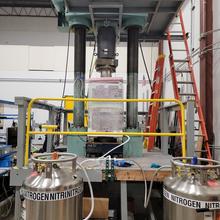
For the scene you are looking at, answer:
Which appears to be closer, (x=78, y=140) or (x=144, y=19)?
(x=78, y=140)

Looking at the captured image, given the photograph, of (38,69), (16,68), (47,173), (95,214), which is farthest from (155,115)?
(16,68)

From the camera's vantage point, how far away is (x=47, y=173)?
61.4 inches

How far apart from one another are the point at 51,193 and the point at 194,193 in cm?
91

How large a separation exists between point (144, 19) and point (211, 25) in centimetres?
123

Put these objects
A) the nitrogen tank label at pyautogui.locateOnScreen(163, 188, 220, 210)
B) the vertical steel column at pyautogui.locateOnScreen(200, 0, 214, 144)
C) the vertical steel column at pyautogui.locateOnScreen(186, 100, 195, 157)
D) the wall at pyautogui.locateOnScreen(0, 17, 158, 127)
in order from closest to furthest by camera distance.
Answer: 1. the nitrogen tank label at pyautogui.locateOnScreen(163, 188, 220, 210)
2. the vertical steel column at pyautogui.locateOnScreen(186, 100, 195, 157)
3. the vertical steel column at pyautogui.locateOnScreen(200, 0, 214, 144)
4. the wall at pyautogui.locateOnScreen(0, 17, 158, 127)

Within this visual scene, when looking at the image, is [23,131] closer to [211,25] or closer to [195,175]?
[195,175]

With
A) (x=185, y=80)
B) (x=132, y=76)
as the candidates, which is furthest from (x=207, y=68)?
(x=132, y=76)

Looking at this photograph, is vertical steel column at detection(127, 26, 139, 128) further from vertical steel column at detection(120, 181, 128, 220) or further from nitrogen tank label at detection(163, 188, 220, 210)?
nitrogen tank label at detection(163, 188, 220, 210)

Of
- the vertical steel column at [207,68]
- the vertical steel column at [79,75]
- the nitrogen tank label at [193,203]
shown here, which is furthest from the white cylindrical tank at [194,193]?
the vertical steel column at [207,68]

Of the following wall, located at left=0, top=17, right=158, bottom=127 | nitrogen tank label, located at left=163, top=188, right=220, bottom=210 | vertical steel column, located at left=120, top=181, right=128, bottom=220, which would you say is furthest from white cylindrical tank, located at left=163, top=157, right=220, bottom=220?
wall, located at left=0, top=17, right=158, bottom=127

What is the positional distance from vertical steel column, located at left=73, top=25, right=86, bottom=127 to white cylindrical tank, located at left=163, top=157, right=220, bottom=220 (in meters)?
1.54

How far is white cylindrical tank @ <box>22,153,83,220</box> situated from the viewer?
151 centimetres

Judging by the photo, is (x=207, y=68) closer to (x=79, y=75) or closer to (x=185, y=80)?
(x=185, y=80)

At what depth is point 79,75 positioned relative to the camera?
287cm
